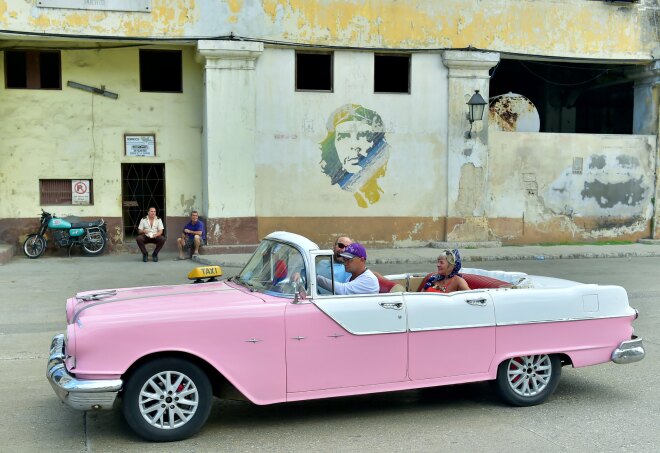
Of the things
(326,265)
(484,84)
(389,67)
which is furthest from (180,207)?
(326,265)

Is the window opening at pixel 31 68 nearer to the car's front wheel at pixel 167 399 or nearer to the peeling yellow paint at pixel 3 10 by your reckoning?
the peeling yellow paint at pixel 3 10

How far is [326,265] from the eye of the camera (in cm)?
510

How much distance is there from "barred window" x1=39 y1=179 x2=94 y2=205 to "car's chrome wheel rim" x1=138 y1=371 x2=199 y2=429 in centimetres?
1296

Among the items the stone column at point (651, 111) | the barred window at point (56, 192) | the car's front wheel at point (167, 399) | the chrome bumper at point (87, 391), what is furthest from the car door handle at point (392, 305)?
the stone column at point (651, 111)

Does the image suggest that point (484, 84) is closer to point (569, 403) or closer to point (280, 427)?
point (569, 403)

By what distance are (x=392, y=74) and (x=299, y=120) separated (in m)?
2.89

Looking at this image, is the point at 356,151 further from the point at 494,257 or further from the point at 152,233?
the point at 152,233

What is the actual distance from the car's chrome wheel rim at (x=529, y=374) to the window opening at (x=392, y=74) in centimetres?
1252

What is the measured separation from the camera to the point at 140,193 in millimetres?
16891

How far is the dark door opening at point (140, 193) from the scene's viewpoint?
55.1 feet

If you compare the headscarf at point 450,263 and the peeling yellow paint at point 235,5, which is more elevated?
the peeling yellow paint at point 235,5

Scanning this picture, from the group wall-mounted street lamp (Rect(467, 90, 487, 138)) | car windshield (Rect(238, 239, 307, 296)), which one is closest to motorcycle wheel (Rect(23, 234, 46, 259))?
wall-mounted street lamp (Rect(467, 90, 487, 138))

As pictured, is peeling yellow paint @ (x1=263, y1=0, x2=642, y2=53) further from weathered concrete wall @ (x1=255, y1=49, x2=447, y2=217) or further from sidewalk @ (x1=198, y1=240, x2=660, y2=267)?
sidewalk @ (x1=198, y1=240, x2=660, y2=267)

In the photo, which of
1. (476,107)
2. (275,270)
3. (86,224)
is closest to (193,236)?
(86,224)
